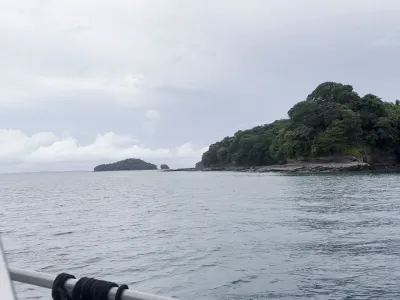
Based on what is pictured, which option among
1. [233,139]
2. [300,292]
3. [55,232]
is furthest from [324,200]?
[233,139]

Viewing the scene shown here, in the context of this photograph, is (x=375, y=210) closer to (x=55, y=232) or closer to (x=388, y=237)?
(x=388, y=237)

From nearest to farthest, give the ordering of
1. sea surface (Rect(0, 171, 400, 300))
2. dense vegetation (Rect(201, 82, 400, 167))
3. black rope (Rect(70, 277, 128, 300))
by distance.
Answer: black rope (Rect(70, 277, 128, 300)) → sea surface (Rect(0, 171, 400, 300)) → dense vegetation (Rect(201, 82, 400, 167))

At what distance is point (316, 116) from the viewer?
89.5m

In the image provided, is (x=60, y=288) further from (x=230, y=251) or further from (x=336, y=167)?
(x=336, y=167)

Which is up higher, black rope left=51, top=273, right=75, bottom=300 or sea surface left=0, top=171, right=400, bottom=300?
black rope left=51, top=273, right=75, bottom=300

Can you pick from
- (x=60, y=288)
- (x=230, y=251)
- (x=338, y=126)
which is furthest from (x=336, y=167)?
(x=60, y=288)

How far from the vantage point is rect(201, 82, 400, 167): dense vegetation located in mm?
84625

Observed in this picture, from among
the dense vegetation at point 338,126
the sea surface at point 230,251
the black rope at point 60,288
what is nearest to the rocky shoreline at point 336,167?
the dense vegetation at point 338,126

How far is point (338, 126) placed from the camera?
85.7 m

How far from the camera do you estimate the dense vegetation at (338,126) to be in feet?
278

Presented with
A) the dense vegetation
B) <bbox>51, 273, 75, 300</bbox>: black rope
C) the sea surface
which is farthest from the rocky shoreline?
<bbox>51, 273, 75, 300</bbox>: black rope

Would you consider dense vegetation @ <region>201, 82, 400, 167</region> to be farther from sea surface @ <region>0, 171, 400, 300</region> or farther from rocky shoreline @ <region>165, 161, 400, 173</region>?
sea surface @ <region>0, 171, 400, 300</region>

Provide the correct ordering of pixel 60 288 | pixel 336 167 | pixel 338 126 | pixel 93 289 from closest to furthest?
pixel 93 289
pixel 60 288
pixel 336 167
pixel 338 126

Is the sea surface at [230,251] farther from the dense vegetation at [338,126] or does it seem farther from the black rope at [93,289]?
the dense vegetation at [338,126]
